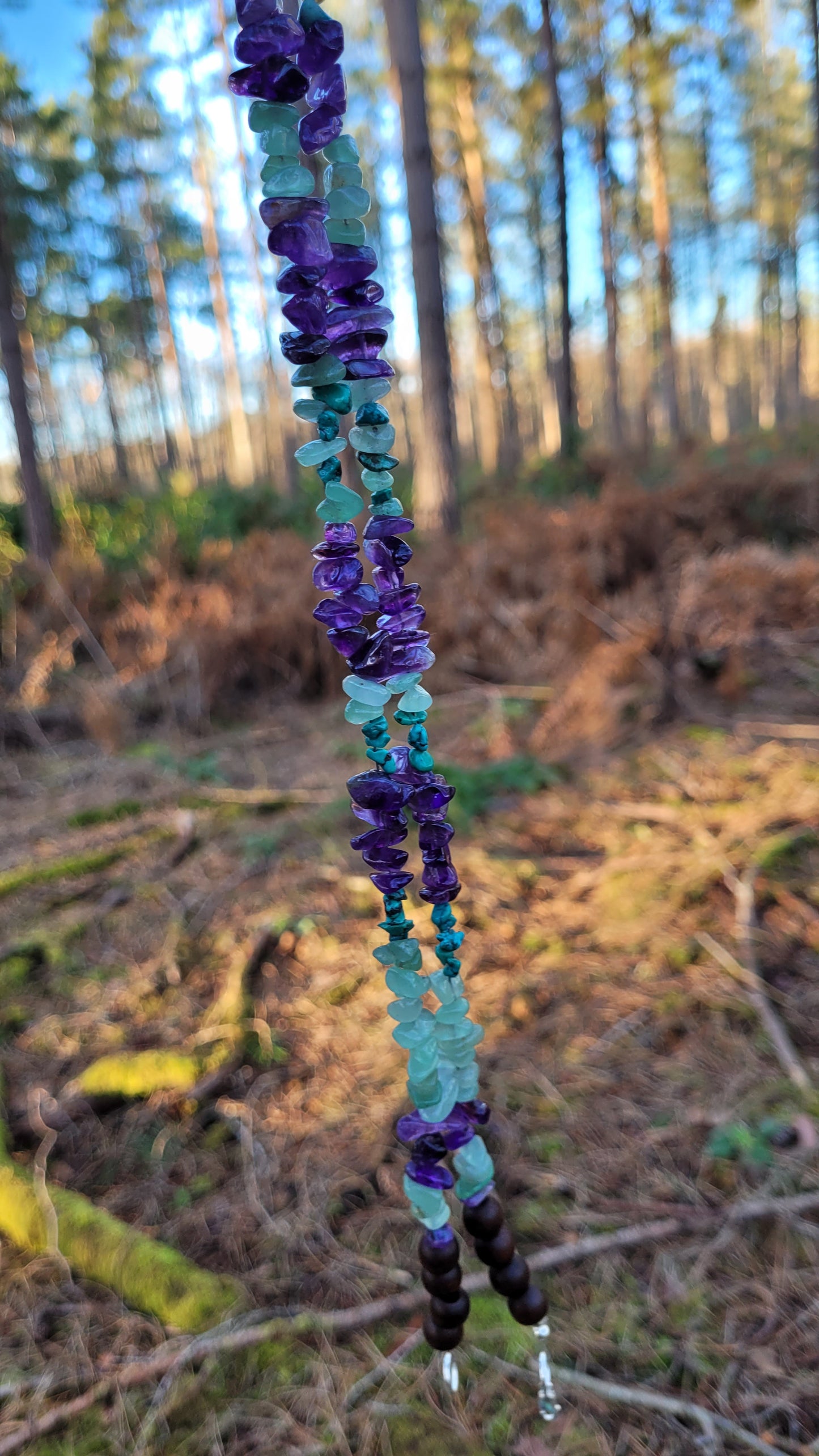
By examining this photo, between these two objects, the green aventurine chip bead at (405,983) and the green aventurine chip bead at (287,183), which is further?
the green aventurine chip bead at (405,983)

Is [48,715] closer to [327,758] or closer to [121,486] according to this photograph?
[327,758]

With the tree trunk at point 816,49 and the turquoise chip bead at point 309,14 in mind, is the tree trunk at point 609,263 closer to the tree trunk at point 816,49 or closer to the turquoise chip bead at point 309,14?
the tree trunk at point 816,49

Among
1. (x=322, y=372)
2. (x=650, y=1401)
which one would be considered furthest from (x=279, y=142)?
(x=650, y=1401)

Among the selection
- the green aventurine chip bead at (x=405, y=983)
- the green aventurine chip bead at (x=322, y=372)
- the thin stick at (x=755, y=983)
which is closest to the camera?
the green aventurine chip bead at (x=322, y=372)

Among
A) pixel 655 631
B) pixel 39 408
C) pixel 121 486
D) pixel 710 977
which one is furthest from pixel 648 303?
pixel 710 977

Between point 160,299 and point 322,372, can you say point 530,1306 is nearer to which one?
point 322,372

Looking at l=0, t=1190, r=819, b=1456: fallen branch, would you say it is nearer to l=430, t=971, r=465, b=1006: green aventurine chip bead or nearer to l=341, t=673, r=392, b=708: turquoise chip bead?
l=430, t=971, r=465, b=1006: green aventurine chip bead

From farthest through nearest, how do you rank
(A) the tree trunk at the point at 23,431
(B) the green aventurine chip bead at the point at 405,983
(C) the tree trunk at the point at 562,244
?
(C) the tree trunk at the point at 562,244, (A) the tree trunk at the point at 23,431, (B) the green aventurine chip bead at the point at 405,983

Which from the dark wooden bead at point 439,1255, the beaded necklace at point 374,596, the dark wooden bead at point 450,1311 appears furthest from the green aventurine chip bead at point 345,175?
the dark wooden bead at point 450,1311
